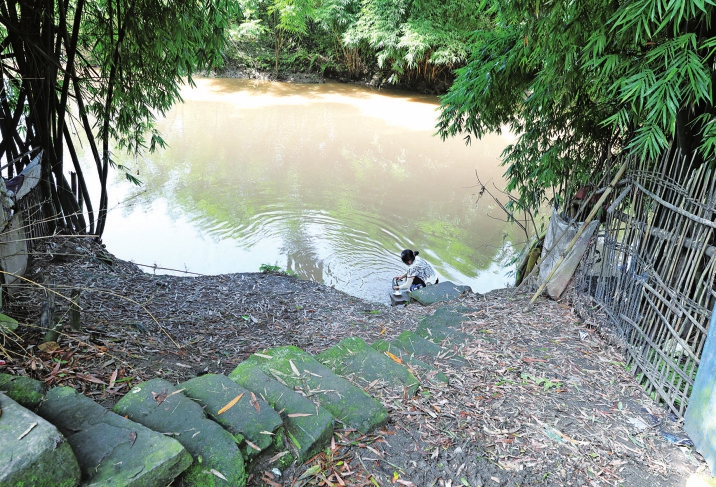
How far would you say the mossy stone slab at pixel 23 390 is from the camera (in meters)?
1.49

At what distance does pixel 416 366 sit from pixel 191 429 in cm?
136

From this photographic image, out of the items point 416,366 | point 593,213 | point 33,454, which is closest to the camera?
point 33,454

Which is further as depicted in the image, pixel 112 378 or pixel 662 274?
pixel 662 274

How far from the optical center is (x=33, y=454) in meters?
1.18

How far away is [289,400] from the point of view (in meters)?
1.90

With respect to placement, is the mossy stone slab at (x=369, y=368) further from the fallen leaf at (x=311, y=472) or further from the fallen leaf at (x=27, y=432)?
the fallen leaf at (x=27, y=432)

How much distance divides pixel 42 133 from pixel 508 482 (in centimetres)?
421

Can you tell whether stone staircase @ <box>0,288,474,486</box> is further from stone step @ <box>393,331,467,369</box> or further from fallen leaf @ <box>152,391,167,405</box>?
stone step @ <box>393,331,467,369</box>

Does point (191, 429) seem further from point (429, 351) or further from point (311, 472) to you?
point (429, 351)

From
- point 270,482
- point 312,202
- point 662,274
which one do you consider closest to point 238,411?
point 270,482

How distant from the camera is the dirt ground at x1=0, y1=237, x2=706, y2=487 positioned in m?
1.88

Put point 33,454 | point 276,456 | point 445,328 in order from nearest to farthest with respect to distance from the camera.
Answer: point 33,454 → point 276,456 → point 445,328

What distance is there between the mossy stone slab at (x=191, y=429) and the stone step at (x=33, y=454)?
1.11 feet

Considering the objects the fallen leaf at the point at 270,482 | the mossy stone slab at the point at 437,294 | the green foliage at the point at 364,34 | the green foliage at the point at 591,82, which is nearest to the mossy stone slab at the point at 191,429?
the fallen leaf at the point at 270,482
